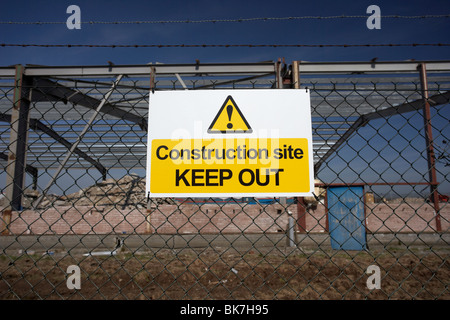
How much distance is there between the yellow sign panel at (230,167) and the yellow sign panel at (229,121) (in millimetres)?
80

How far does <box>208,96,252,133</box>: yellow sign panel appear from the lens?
2.02m

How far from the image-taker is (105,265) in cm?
534

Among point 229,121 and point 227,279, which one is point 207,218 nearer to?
point 227,279

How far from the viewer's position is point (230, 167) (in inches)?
76.9

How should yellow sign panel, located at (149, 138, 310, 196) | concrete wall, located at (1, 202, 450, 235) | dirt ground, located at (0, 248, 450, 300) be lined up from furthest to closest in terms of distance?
concrete wall, located at (1, 202, 450, 235)
dirt ground, located at (0, 248, 450, 300)
yellow sign panel, located at (149, 138, 310, 196)

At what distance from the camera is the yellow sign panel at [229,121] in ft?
6.62

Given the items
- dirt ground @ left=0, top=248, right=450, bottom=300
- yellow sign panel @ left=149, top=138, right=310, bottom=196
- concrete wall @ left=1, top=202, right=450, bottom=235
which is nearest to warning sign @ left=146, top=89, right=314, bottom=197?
yellow sign panel @ left=149, top=138, right=310, bottom=196

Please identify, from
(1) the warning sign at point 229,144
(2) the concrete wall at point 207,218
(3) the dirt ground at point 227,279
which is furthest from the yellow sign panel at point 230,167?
(2) the concrete wall at point 207,218

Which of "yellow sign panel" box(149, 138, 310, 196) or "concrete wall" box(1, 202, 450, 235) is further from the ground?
"yellow sign panel" box(149, 138, 310, 196)

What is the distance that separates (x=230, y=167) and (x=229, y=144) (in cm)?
17

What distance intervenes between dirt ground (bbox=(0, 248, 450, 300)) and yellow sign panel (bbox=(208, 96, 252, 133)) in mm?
1484

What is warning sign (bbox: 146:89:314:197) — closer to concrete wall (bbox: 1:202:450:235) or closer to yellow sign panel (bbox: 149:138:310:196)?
yellow sign panel (bbox: 149:138:310:196)

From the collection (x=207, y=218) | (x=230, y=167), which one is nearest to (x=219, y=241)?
(x=207, y=218)
